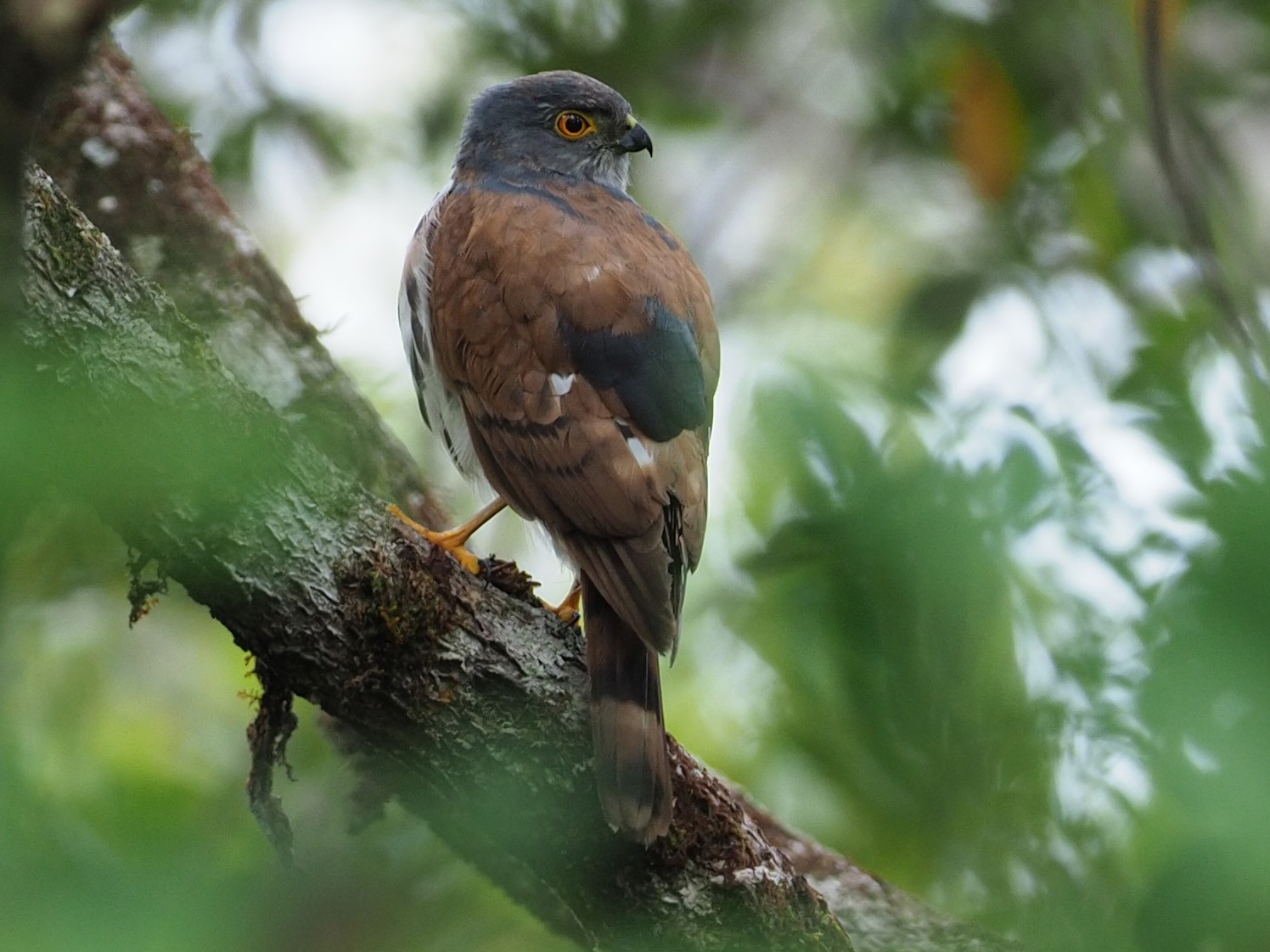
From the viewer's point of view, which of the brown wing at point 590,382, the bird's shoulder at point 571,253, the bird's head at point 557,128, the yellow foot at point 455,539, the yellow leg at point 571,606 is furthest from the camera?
the bird's head at point 557,128

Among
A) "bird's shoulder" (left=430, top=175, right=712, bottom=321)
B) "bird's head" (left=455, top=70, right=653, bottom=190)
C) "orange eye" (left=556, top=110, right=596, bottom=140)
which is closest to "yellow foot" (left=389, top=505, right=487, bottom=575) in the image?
"bird's shoulder" (left=430, top=175, right=712, bottom=321)

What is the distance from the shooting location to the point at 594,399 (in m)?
4.18

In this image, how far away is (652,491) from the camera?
3.99 m

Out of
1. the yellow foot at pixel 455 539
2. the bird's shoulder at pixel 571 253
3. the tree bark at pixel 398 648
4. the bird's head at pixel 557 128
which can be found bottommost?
the tree bark at pixel 398 648

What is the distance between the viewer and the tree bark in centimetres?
295

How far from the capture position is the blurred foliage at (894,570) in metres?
2.11

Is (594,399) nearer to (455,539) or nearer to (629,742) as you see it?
(455,539)

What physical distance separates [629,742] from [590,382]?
1.26 m

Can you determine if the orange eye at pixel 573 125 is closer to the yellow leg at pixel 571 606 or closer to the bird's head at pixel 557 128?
the bird's head at pixel 557 128

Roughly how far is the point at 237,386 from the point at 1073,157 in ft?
17.1

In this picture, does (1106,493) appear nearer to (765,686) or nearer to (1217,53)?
(765,686)

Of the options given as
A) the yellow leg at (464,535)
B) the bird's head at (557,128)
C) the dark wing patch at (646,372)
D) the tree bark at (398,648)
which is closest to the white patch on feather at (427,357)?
the yellow leg at (464,535)

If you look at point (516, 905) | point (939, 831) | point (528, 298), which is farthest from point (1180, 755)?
point (528, 298)

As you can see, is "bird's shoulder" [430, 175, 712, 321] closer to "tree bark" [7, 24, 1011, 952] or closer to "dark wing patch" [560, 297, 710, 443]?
"dark wing patch" [560, 297, 710, 443]
